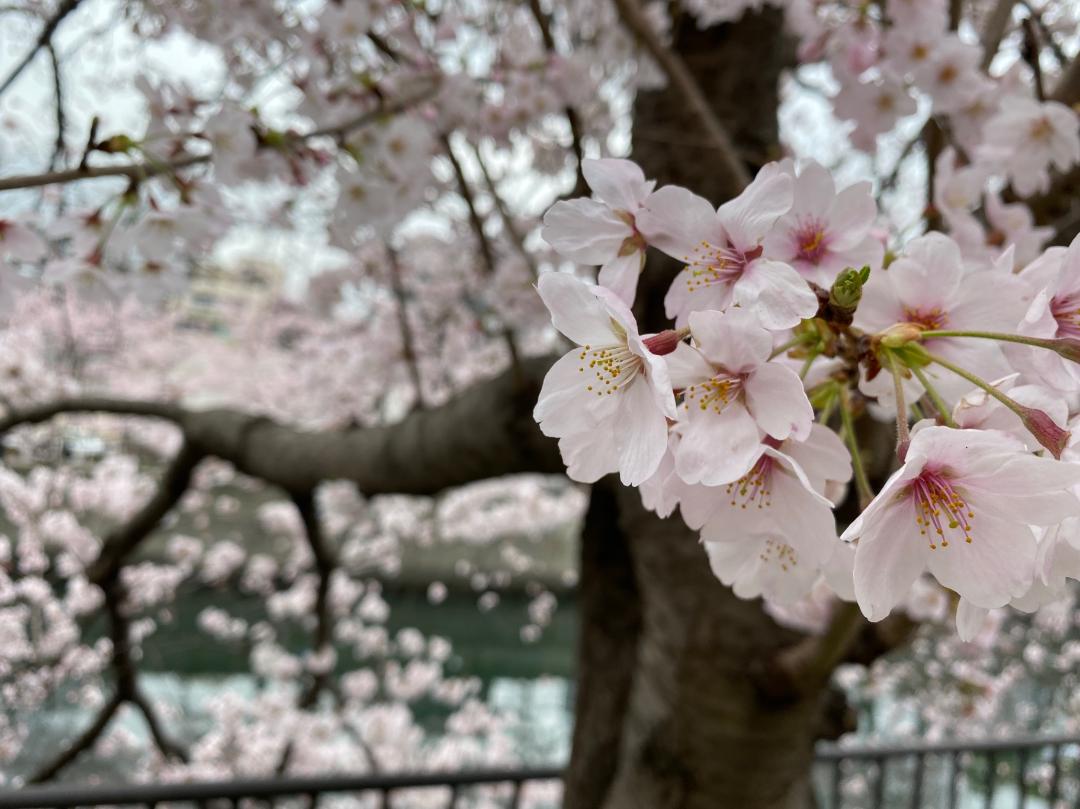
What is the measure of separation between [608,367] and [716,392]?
0.07m

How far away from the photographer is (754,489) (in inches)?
16.8

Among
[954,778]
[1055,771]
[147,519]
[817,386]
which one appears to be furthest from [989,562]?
[147,519]

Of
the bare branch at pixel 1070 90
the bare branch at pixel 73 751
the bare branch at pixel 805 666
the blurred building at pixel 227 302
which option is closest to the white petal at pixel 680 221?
the bare branch at pixel 805 666

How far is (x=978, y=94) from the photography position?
1060 millimetres

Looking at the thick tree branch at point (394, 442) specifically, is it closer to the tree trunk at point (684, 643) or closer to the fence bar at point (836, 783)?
the tree trunk at point (684, 643)

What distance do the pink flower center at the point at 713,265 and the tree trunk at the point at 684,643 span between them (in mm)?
886

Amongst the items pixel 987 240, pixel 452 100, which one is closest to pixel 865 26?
pixel 987 240

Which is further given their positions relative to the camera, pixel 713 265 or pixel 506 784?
pixel 506 784

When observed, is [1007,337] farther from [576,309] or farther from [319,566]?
[319,566]

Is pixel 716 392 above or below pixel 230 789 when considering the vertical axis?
above

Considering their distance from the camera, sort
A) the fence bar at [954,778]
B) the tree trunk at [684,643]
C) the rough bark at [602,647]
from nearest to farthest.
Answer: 1. the tree trunk at [684,643]
2. the rough bark at [602,647]
3. the fence bar at [954,778]

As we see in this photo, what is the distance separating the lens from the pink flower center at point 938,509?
37 cm

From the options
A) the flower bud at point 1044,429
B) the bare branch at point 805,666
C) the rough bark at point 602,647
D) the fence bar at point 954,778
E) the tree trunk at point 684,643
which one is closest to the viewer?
the flower bud at point 1044,429

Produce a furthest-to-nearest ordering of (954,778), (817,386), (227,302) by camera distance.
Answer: (227,302)
(954,778)
(817,386)
